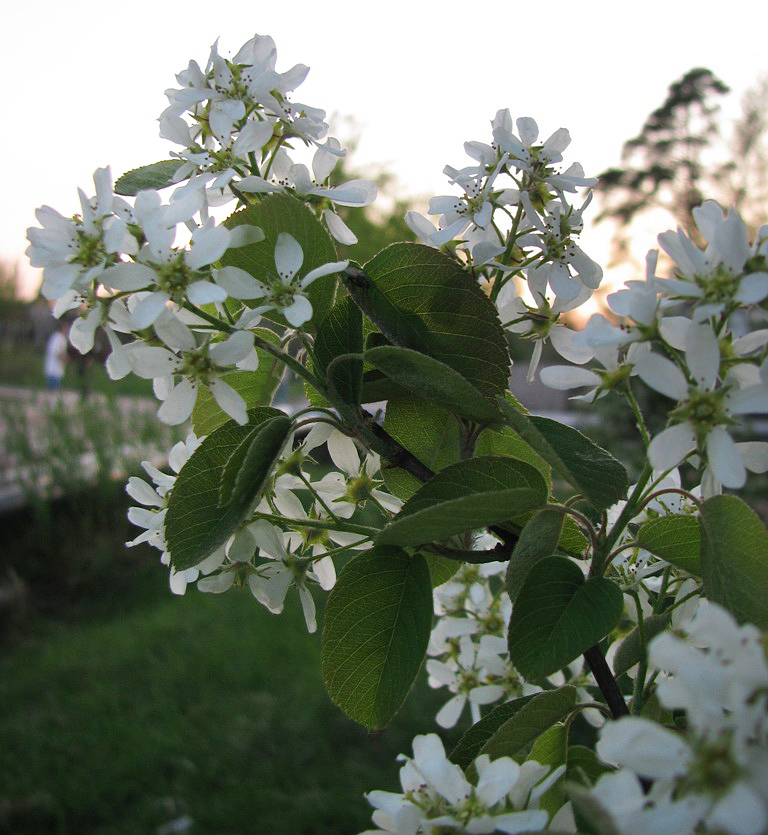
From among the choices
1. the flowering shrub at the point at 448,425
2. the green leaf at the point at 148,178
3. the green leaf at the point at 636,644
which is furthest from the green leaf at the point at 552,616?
the green leaf at the point at 148,178

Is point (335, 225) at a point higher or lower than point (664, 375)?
higher

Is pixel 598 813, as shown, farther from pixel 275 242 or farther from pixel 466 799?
pixel 275 242

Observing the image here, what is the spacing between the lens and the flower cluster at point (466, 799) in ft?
1.70

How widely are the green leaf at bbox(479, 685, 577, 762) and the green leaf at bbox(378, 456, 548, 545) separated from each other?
15 cm

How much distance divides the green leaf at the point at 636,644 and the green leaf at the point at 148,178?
1.78 feet

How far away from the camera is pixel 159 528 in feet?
2.59

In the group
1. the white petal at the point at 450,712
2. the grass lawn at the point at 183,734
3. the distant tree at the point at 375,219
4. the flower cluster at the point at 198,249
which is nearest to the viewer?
the flower cluster at the point at 198,249

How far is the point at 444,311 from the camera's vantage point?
2.19 feet

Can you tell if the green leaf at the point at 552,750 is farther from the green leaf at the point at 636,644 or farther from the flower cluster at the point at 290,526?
the flower cluster at the point at 290,526

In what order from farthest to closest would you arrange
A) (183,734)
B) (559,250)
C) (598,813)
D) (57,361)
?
1. (57,361)
2. (183,734)
3. (559,250)
4. (598,813)

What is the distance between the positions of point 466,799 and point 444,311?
36cm

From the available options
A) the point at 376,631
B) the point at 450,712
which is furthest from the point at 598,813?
the point at 450,712

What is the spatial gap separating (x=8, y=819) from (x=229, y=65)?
235cm

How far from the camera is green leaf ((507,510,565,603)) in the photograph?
59cm
